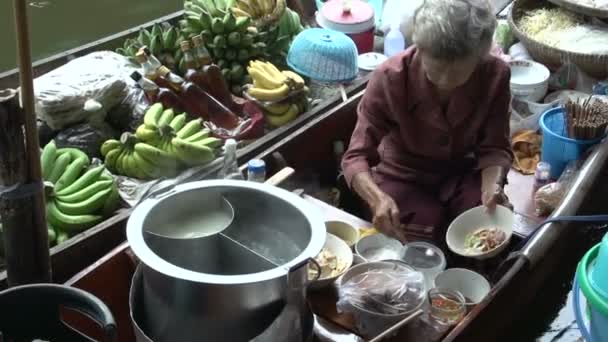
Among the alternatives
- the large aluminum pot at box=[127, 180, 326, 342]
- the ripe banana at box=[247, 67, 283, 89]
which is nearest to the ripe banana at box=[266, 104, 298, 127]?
the ripe banana at box=[247, 67, 283, 89]

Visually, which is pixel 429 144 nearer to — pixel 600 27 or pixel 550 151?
pixel 550 151

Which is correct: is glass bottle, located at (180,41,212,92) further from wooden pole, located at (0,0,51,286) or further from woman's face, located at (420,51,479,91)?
wooden pole, located at (0,0,51,286)

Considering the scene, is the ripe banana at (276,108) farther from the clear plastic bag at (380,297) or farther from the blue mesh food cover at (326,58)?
the clear plastic bag at (380,297)

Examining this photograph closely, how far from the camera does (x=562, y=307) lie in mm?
2973

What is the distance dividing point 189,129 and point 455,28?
1105mm

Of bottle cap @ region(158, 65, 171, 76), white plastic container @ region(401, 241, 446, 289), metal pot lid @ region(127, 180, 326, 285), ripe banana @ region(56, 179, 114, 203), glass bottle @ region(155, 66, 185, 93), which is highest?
metal pot lid @ region(127, 180, 326, 285)

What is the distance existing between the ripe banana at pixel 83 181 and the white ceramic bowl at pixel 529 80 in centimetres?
194

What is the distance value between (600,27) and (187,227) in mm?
2815

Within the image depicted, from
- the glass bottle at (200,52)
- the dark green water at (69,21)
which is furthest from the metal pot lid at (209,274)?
the dark green water at (69,21)

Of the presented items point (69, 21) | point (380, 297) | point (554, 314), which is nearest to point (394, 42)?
point (554, 314)

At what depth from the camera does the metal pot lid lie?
159 centimetres

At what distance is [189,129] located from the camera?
2715 mm

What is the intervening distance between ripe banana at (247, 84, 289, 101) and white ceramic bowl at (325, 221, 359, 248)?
0.83m

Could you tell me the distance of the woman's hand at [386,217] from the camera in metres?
2.26
